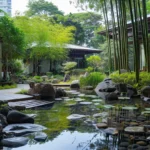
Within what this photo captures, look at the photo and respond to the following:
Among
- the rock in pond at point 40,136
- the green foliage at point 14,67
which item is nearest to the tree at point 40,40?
the green foliage at point 14,67

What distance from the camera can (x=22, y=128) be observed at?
4.20 metres

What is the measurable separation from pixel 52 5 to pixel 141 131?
95.2ft

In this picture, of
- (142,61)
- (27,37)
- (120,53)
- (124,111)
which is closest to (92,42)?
(27,37)

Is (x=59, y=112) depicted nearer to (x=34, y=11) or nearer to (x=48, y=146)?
(x=48, y=146)

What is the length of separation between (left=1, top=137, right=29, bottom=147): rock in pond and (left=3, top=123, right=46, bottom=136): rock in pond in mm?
305

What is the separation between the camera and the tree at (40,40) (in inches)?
671

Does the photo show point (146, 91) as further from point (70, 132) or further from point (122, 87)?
point (70, 132)

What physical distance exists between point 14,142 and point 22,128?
0.74 metres

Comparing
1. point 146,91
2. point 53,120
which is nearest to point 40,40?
point 146,91

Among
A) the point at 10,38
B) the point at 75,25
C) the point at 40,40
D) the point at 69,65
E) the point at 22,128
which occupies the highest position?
the point at 75,25

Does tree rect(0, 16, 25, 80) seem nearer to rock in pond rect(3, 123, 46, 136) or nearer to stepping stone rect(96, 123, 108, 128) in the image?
rock in pond rect(3, 123, 46, 136)

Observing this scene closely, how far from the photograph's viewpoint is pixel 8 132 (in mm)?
3971

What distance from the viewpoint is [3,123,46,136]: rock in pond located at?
13.1ft

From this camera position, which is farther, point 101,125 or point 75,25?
point 75,25
